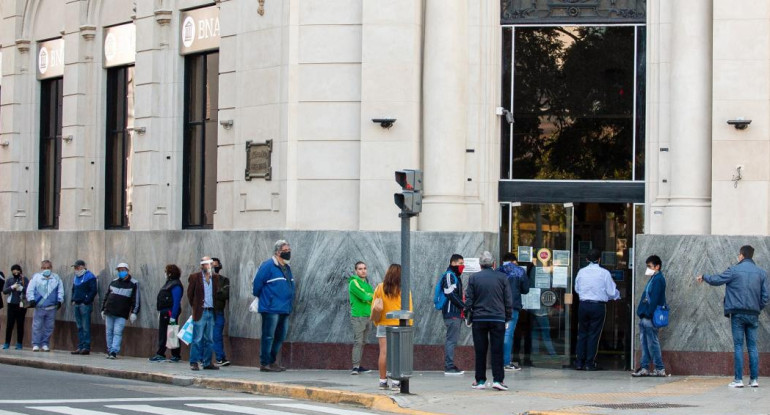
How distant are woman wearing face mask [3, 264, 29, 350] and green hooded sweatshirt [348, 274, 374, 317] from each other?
10520 mm

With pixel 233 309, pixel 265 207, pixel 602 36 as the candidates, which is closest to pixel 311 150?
pixel 265 207

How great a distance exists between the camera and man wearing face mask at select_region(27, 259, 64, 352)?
28.6m

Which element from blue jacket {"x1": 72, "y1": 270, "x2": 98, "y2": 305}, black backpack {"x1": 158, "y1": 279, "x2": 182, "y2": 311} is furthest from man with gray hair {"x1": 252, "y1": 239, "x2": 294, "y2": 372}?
→ blue jacket {"x1": 72, "y1": 270, "x2": 98, "y2": 305}

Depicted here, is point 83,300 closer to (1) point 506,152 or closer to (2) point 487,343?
(1) point 506,152

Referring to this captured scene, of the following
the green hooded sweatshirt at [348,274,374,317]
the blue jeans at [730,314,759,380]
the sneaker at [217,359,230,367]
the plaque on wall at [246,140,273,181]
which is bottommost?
the sneaker at [217,359,230,367]

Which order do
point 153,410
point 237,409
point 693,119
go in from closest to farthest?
point 153,410 < point 237,409 < point 693,119

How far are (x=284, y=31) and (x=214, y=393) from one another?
6856 mm

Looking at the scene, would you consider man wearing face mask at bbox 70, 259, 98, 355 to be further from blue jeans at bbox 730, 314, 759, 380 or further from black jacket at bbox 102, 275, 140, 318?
blue jeans at bbox 730, 314, 759, 380

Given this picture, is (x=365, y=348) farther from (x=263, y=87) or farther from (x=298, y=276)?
(x=263, y=87)

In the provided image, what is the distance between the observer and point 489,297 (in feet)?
61.5

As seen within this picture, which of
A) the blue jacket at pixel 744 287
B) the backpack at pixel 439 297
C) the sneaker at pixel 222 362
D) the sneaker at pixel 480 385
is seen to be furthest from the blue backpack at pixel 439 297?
the blue jacket at pixel 744 287

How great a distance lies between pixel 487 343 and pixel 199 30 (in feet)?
34.8

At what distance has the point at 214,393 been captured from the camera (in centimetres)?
1967

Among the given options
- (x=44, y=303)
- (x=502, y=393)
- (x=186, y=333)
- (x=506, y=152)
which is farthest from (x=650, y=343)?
(x=44, y=303)
